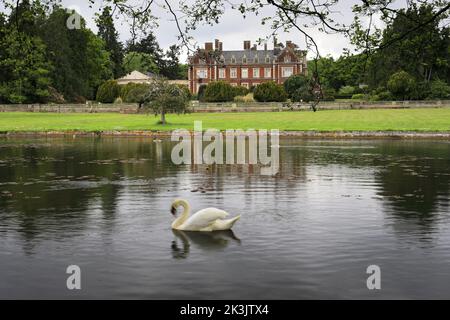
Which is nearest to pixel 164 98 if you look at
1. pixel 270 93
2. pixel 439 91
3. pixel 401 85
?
pixel 270 93

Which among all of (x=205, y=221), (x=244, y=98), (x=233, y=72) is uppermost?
(x=233, y=72)

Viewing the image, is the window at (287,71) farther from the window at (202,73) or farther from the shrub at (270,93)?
the shrub at (270,93)

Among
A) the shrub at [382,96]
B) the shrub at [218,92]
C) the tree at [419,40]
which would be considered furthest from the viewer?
the shrub at [218,92]

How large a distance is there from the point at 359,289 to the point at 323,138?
38.7m

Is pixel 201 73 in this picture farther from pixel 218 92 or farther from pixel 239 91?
pixel 218 92

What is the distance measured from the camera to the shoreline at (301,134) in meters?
47.6

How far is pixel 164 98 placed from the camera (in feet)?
192

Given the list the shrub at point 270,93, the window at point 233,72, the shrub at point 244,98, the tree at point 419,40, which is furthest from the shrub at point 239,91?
the tree at point 419,40

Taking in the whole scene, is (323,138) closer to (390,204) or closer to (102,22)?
(390,204)

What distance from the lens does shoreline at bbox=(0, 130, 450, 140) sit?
47.6 metres

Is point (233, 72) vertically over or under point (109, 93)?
over

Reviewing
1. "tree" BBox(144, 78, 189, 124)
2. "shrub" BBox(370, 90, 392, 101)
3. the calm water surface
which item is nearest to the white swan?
the calm water surface

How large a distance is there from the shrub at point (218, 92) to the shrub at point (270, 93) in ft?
14.6

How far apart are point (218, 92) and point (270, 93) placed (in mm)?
8257
